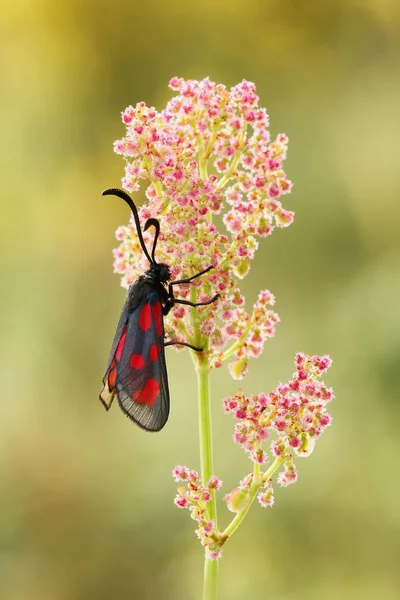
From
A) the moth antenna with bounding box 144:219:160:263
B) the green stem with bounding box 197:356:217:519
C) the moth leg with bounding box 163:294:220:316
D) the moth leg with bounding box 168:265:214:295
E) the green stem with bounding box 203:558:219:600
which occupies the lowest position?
the green stem with bounding box 203:558:219:600

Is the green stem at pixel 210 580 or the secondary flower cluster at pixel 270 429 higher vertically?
the secondary flower cluster at pixel 270 429

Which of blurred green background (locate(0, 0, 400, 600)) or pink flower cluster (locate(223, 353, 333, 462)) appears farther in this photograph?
blurred green background (locate(0, 0, 400, 600))

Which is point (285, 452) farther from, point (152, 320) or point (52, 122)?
point (52, 122)

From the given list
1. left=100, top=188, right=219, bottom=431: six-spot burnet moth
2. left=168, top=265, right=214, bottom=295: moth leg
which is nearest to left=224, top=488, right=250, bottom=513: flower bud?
left=100, top=188, right=219, bottom=431: six-spot burnet moth

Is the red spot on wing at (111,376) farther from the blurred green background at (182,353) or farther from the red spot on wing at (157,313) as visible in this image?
the blurred green background at (182,353)

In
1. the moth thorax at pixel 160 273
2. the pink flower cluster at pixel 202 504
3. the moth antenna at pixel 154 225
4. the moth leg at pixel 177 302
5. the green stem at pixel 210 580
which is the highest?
→ the moth antenna at pixel 154 225

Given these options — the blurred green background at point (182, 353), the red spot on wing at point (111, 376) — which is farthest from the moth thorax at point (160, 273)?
the blurred green background at point (182, 353)

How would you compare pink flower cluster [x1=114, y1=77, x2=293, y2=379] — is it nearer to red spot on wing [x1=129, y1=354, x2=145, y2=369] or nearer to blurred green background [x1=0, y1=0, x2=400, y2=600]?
red spot on wing [x1=129, y1=354, x2=145, y2=369]
